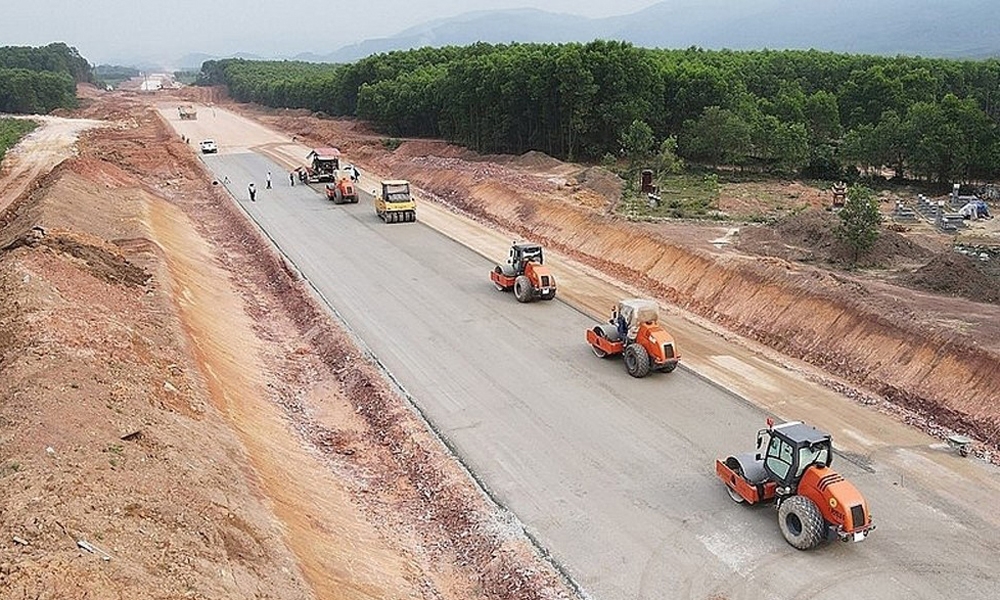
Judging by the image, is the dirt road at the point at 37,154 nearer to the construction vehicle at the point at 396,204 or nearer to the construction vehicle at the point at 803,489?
the construction vehicle at the point at 396,204

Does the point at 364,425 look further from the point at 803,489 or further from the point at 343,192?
the point at 343,192

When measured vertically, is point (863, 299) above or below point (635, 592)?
above

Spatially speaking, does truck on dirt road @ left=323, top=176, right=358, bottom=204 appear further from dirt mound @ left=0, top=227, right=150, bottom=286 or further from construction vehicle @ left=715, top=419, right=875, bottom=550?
construction vehicle @ left=715, top=419, right=875, bottom=550

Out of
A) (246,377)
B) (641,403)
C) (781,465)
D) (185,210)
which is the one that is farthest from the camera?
(185,210)

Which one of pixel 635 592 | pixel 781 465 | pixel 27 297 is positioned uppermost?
pixel 27 297

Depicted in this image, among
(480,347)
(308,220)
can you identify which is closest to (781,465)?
(480,347)

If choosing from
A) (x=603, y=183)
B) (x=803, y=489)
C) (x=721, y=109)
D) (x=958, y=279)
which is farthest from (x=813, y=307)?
(x=721, y=109)

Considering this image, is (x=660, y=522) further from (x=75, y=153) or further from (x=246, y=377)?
(x=75, y=153)
